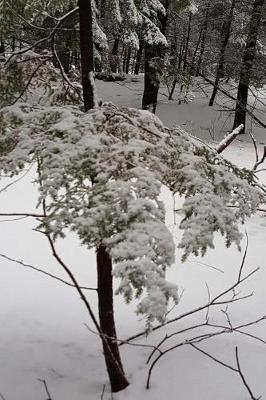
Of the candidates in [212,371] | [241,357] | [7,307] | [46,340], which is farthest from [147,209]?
[7,307]

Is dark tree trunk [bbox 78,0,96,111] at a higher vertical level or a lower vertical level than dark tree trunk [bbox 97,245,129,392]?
higher

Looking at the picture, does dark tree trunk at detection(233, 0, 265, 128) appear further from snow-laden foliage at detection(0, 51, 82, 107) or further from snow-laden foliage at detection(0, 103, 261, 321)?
snow-laden foliage at detection(0, 103, 261, 321)

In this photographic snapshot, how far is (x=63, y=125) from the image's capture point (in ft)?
7.99

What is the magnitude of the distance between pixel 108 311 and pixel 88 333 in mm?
1375

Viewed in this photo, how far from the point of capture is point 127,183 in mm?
2141

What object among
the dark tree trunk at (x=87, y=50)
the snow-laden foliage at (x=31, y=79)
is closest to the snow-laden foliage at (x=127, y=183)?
the dark tree trunk at (x=87, y=50)

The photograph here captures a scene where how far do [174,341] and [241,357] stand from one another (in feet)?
2.32

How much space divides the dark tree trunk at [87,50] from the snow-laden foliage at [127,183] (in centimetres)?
30

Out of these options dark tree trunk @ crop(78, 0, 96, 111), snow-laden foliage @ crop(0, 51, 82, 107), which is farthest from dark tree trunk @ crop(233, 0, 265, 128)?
dark tree trunk @ crop(78, 0, 96, 111)

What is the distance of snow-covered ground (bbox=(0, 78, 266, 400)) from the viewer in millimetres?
3559

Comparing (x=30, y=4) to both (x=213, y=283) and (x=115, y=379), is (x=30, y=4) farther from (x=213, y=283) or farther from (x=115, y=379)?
(x=213, y=283)

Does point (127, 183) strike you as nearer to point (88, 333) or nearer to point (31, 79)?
point (31, 79)

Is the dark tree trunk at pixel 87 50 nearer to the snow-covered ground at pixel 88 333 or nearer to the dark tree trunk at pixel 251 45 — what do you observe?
the snow-covered ground at pixel 88 333

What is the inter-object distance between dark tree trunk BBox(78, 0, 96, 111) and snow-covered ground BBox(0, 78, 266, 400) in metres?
1.35
